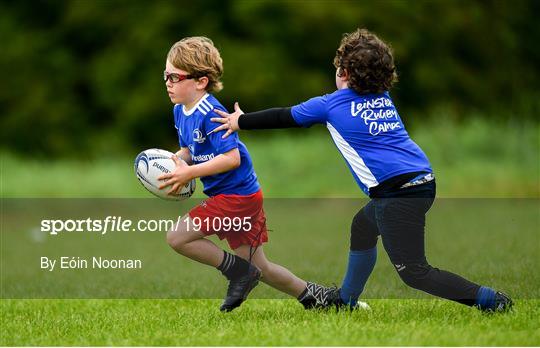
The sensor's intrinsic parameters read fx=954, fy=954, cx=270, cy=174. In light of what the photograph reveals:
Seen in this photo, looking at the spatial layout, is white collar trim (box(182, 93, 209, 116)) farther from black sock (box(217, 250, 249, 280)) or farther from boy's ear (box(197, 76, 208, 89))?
black sock (box(217, 250, 249, 280))

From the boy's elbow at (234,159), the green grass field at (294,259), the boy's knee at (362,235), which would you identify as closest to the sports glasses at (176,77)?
the boy's elbow at (234,159)

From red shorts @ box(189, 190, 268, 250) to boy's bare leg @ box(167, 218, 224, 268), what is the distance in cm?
5

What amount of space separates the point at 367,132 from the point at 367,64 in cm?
36

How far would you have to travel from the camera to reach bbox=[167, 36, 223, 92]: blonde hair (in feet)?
18.0

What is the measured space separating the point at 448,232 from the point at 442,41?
13.1 meters

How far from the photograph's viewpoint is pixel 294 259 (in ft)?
27.6

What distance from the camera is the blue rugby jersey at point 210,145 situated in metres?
5.34

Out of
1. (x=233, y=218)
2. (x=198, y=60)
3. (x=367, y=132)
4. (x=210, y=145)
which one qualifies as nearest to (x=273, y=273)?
(x=233, y=218)

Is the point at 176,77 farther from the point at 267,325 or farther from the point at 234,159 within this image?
the point at 267,325

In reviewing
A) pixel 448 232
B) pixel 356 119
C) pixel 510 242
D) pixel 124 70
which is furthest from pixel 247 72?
pixel 356 119

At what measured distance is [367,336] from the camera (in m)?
4.61

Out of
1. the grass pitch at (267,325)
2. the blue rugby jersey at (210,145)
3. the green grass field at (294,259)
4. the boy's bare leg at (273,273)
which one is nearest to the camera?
the grass pitch at (267,325)

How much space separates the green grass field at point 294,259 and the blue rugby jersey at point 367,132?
2.68ft

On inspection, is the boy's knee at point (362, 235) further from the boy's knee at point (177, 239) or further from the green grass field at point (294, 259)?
the boy's knee at point (177, 239)
